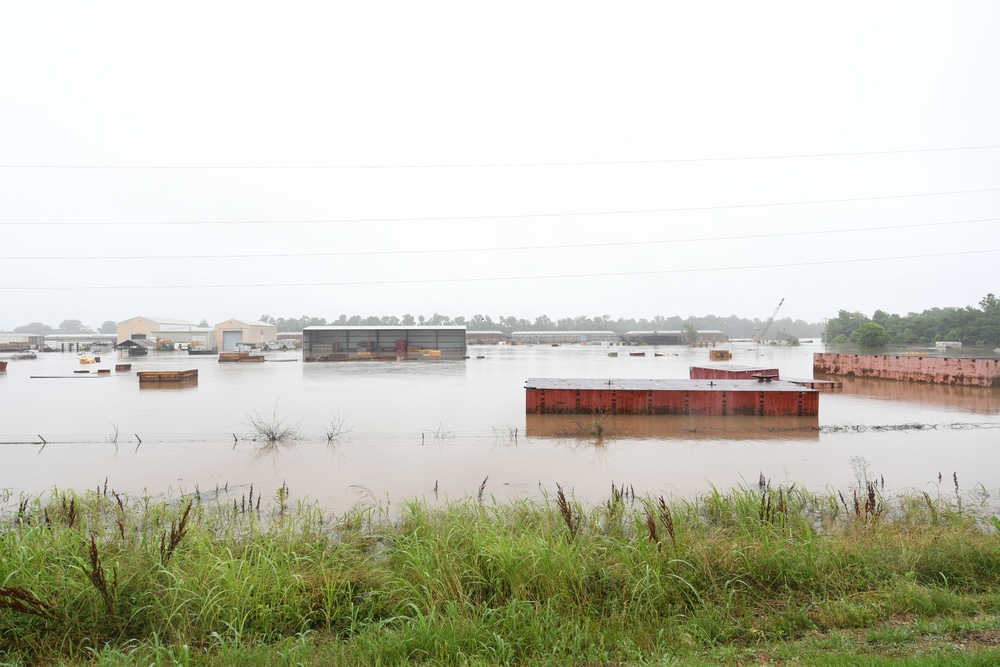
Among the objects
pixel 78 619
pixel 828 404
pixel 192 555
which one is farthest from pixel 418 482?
pixel 828 404

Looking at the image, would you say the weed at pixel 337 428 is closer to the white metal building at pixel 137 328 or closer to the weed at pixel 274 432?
the weed at pixel 274 432

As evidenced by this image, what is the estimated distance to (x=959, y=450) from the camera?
12656mm

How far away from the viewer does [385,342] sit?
59.8 metres

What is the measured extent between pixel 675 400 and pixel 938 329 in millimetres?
98187

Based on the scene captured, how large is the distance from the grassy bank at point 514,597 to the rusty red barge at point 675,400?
35.2 feet

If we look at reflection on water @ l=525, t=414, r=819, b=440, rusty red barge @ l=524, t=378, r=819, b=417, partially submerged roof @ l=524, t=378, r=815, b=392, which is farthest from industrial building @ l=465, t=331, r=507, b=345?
reflection on water @ l=525, t=414, r=819, b=440

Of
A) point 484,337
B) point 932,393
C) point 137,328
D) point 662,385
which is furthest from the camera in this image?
point 484,337

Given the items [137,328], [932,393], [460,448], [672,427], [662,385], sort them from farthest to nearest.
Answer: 1. [137,328]
2. [932,393]
3. [662,385]
4. [672,427]
5. [460,448]

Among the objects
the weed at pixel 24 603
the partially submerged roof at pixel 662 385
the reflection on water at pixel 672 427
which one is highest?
the partially submerged roof at pixel 662 385

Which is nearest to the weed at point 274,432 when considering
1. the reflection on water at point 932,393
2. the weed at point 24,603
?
the weed at point 24,603

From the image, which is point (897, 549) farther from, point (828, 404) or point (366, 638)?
point (828, 404)

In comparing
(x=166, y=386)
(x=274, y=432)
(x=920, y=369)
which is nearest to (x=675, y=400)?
(x=274, y=432)

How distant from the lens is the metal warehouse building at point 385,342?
56688 mm

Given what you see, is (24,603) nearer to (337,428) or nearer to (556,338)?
(337,428)
